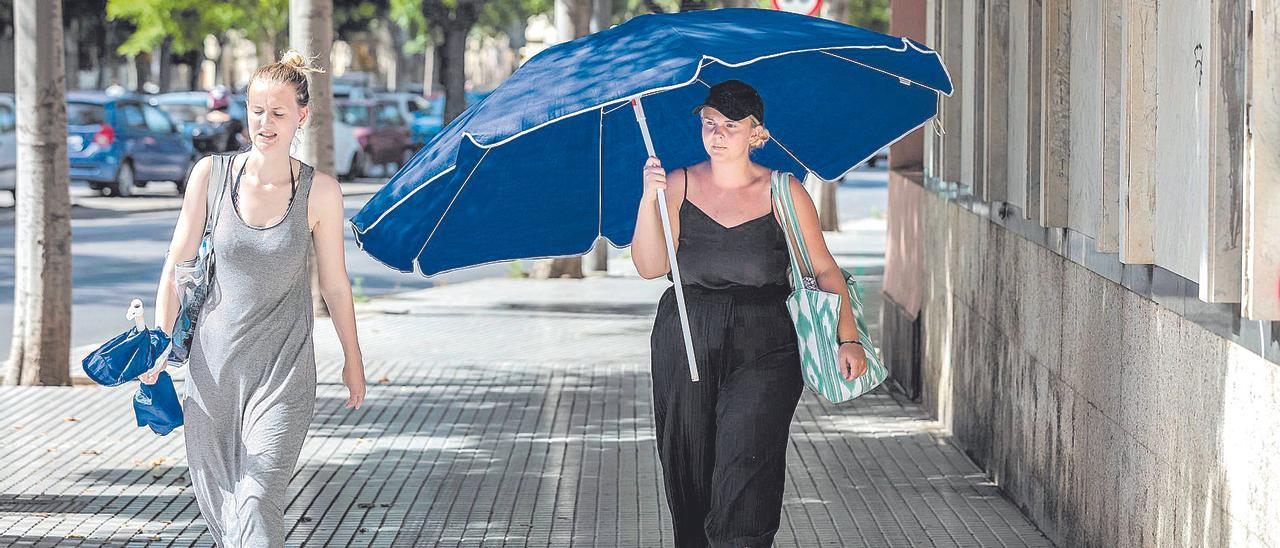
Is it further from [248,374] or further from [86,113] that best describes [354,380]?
[86,113]

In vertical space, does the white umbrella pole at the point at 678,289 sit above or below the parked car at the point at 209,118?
below

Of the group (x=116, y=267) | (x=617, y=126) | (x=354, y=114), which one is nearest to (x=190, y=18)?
(x=354, y=114)

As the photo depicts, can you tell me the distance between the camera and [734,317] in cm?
539

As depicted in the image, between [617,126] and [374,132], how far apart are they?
33354 mm

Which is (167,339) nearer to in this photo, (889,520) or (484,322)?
(889,520)

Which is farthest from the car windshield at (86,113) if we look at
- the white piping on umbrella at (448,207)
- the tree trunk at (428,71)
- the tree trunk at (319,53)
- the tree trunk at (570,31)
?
the tree trunk at (428,71)

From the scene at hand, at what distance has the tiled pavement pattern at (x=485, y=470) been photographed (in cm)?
725

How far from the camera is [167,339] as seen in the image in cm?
507

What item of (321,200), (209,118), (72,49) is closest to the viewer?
(321,200)

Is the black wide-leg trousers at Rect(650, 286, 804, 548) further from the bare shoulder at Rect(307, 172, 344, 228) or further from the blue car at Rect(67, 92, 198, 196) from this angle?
the blue car at Rect(67, 92, 198, 196)

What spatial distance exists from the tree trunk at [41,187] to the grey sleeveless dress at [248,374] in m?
6.53

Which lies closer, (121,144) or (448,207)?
(448,207)

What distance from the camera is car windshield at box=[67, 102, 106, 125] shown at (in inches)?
1227

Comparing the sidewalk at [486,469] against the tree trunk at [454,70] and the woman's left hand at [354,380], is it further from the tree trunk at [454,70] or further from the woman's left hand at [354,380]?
the tree trunk at [454,70]
